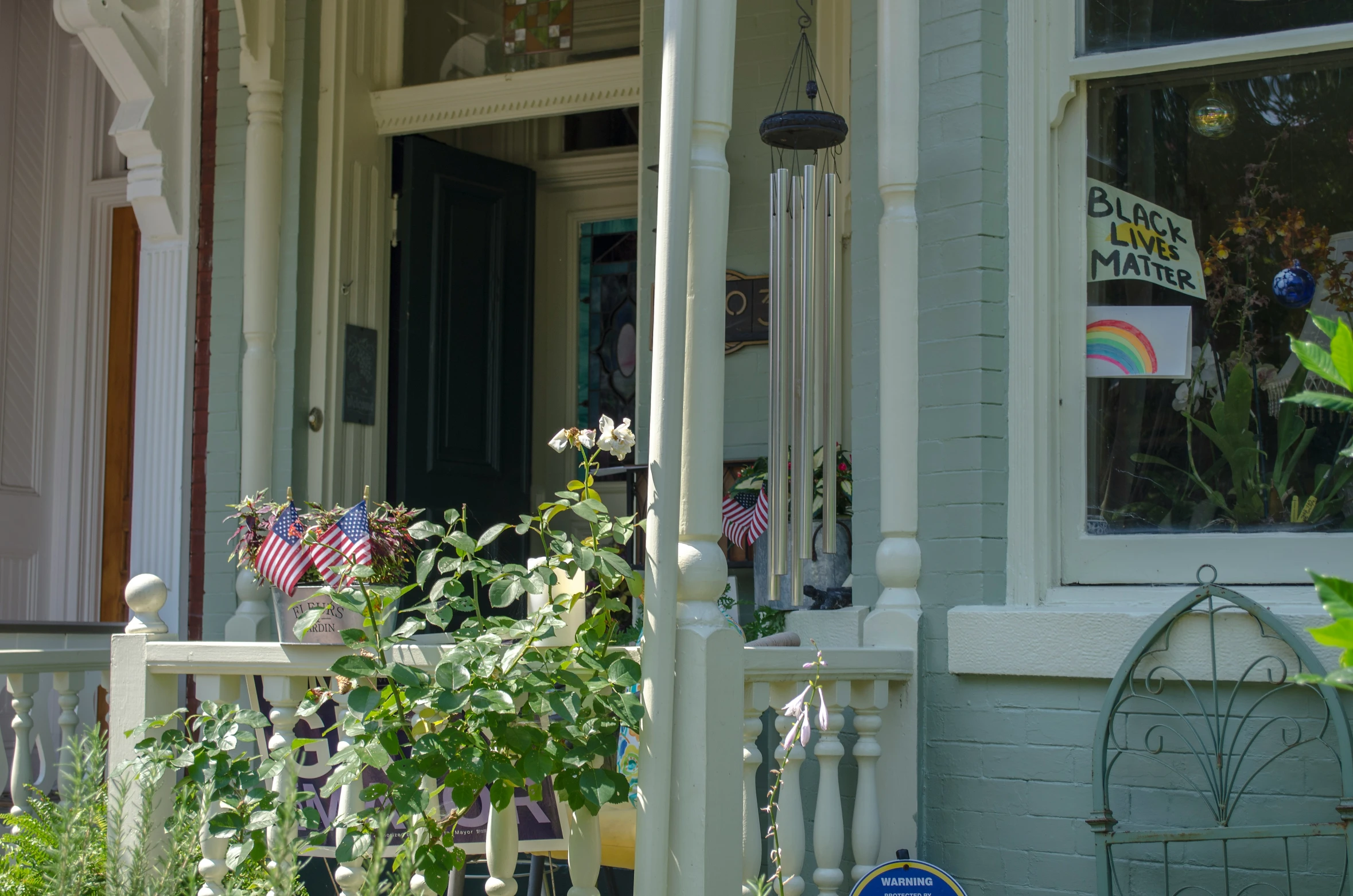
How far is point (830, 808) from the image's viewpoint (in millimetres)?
3129

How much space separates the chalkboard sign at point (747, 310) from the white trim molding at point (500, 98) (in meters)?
0.96

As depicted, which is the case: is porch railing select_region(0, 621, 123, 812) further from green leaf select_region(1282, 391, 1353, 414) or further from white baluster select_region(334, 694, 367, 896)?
green leaf select_region(1282, 391, 1353, 414)

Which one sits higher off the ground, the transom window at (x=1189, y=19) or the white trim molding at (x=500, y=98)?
the white trim molding at (x=500, y=98)

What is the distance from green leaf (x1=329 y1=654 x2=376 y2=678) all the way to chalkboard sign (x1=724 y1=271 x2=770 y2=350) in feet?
8.04

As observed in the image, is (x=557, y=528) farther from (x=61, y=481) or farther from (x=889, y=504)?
(x=889, y=504)

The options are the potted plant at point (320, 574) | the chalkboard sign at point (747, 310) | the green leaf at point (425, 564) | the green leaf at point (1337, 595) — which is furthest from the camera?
the chalkboard sign at point (747, 310)

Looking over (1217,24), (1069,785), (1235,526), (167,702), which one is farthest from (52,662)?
(1217,24)

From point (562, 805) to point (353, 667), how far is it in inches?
21.1

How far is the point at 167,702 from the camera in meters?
3.24

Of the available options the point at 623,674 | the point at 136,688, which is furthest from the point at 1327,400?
the point at 136,688

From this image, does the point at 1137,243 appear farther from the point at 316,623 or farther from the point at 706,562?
the point at 316,623

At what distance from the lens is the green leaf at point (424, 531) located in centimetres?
281

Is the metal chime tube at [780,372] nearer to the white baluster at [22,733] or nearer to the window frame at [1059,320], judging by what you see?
the window frame at [1059,320]

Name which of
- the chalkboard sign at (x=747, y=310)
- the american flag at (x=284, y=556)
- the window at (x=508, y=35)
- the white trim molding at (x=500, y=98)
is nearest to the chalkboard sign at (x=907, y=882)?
the american flag at (x=284, y=556)
